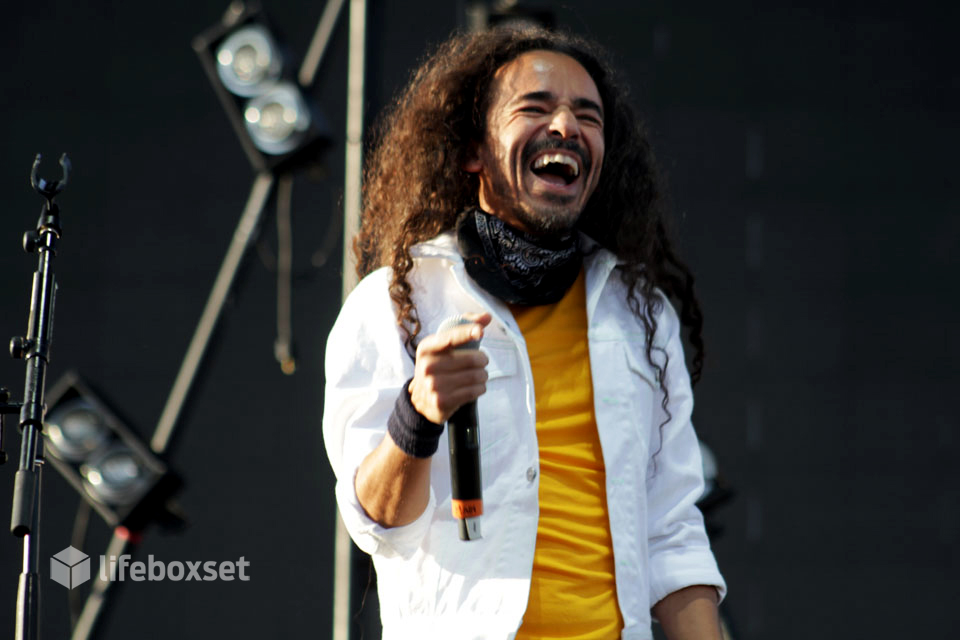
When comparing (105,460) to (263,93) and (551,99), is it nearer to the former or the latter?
(263,93)

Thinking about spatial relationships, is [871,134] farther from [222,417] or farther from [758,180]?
[222,417]

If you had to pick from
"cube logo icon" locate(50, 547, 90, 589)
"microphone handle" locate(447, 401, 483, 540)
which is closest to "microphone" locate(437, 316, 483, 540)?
"microphone handle" locate(447, 401, 483, 540)

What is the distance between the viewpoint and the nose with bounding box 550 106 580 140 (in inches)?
66.8

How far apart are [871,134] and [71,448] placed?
10.2ft

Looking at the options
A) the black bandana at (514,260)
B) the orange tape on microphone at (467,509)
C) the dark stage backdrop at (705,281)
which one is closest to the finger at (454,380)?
the orange tape on microphone at (467,509)

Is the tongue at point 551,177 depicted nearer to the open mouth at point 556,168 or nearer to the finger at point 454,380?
the open mouth at point 556,168

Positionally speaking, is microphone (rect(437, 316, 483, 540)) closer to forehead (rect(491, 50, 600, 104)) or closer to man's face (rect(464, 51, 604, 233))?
man's face (rect(464, 51, 604, 233))

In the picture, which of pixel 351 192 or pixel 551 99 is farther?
pixel 351 192

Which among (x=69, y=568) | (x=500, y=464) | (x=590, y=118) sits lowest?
(x=69, y=568)

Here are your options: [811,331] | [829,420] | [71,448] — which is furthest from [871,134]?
[71,448]

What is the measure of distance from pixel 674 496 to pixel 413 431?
1.73 ft

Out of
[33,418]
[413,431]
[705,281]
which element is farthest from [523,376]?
[705,281]

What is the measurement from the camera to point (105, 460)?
115 inches

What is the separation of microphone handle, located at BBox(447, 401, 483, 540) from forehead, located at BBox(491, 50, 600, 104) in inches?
27.1
